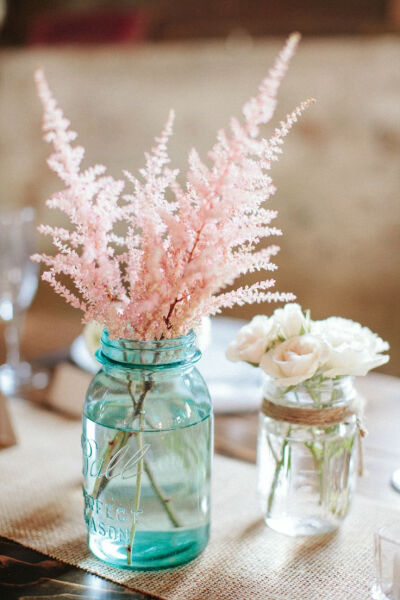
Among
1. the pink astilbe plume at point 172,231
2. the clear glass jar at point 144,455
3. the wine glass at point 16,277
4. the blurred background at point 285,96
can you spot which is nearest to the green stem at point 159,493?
the clear glass jar at point 144,455

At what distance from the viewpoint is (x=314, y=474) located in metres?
0.74

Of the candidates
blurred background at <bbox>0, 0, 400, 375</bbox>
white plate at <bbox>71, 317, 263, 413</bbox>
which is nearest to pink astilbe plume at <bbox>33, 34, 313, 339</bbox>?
white plate at <bbox>71, 317, 263, 413</bbox>

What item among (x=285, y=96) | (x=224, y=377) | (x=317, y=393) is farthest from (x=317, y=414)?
(x=285, y=96)

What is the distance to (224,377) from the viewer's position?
1.12m

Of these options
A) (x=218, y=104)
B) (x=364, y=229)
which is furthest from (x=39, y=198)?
(x=364, y=229)

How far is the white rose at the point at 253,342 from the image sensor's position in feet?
2.34

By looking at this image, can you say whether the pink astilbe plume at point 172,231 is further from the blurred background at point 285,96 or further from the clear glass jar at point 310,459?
the blurred background at point 285,96

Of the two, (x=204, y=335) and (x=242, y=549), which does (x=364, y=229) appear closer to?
(x=204, y=335)

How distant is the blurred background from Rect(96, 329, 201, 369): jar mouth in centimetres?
117

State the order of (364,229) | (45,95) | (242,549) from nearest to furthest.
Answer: (45,95)
(242,549)
(364,229)

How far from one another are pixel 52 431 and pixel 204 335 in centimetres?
27

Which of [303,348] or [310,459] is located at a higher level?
[303,348]

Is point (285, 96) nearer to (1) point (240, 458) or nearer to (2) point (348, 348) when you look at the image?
(1) point (240, 458)

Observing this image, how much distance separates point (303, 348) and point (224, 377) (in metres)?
0.45
